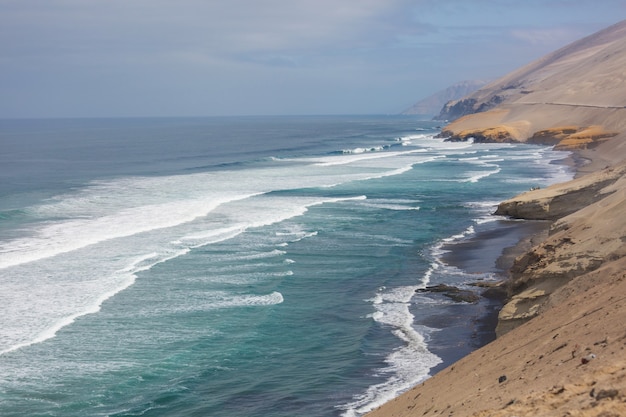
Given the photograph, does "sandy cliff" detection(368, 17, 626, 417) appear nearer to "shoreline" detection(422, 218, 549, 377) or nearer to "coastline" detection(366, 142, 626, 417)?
"coastline" detection(366, 142, 626, 417)

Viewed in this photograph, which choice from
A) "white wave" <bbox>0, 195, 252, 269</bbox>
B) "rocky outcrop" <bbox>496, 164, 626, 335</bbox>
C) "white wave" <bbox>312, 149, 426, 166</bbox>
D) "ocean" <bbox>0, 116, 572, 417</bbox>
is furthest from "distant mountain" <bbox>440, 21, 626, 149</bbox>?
"rocky outcrop" <bbox>496, 164, 626, 335</bbox>

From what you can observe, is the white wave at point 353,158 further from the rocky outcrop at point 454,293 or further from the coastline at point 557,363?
the coastline at point 557,363

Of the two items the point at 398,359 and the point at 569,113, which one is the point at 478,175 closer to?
the point at 398,359

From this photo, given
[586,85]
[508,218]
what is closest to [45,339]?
[508,218]

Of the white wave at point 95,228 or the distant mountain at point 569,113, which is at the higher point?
the distant mountain at point 569,113

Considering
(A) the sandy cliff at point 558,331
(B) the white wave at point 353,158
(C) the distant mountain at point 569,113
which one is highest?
(C) the distant mountain at point 569,113

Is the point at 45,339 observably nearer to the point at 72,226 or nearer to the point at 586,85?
the point at 72,226

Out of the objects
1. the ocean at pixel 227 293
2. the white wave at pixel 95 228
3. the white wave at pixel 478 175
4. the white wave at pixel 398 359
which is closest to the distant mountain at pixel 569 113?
the white wave at pixel 478 175

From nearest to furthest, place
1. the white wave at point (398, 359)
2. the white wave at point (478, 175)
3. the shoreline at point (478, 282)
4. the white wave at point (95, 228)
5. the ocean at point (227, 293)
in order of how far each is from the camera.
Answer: the white wave at point (398, 359)
the ocean at point (227, 293)
the shoreline at point (478, 282)
the white wave at point (95, 228)
the white wave at point (478, 175)
